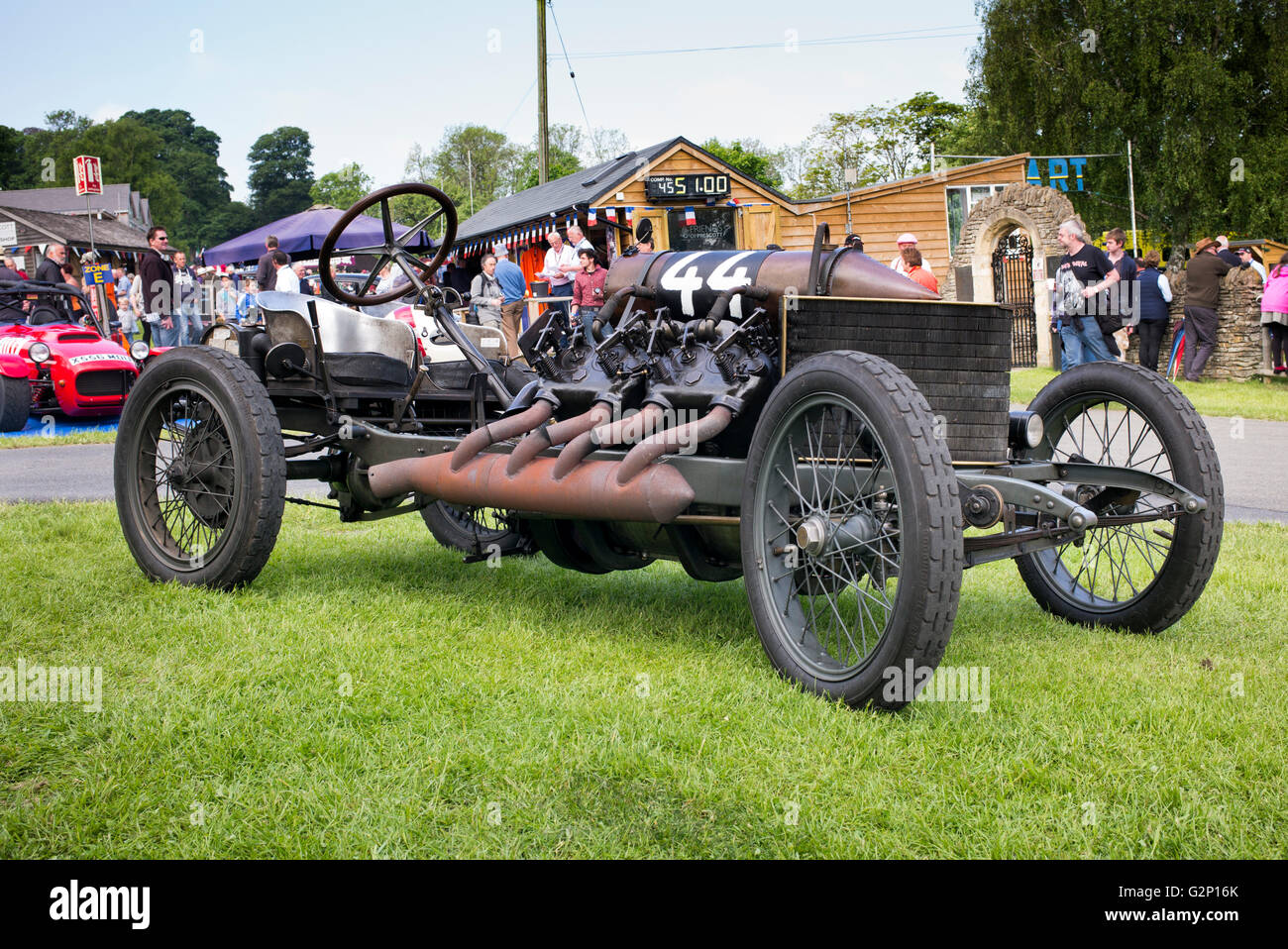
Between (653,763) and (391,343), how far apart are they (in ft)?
10.8

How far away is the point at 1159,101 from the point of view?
35.9 m

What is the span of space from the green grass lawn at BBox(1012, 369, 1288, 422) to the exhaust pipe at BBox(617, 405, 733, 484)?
926cm

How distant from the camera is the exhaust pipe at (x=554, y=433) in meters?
4.07

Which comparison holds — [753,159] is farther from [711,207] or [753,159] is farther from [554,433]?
[554,433]

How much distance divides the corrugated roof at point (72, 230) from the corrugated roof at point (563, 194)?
98.2ft

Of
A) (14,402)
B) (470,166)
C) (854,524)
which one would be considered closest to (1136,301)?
(854,524)

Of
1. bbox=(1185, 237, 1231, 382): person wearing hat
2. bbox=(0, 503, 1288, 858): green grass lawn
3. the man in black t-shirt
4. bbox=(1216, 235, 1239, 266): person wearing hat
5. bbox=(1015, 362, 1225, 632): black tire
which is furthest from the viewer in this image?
bbox=(1216, 235, 1239, 266): person wearing hat

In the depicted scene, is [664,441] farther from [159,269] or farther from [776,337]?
[159,269]

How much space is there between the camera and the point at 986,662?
12.4 ft

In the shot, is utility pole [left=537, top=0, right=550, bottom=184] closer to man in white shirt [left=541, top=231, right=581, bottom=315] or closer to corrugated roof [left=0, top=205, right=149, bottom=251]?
man in white shirt [left=541, top=231, right=581, bottom=315]

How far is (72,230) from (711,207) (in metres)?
41.7

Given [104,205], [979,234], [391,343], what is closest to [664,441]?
[391,343]
